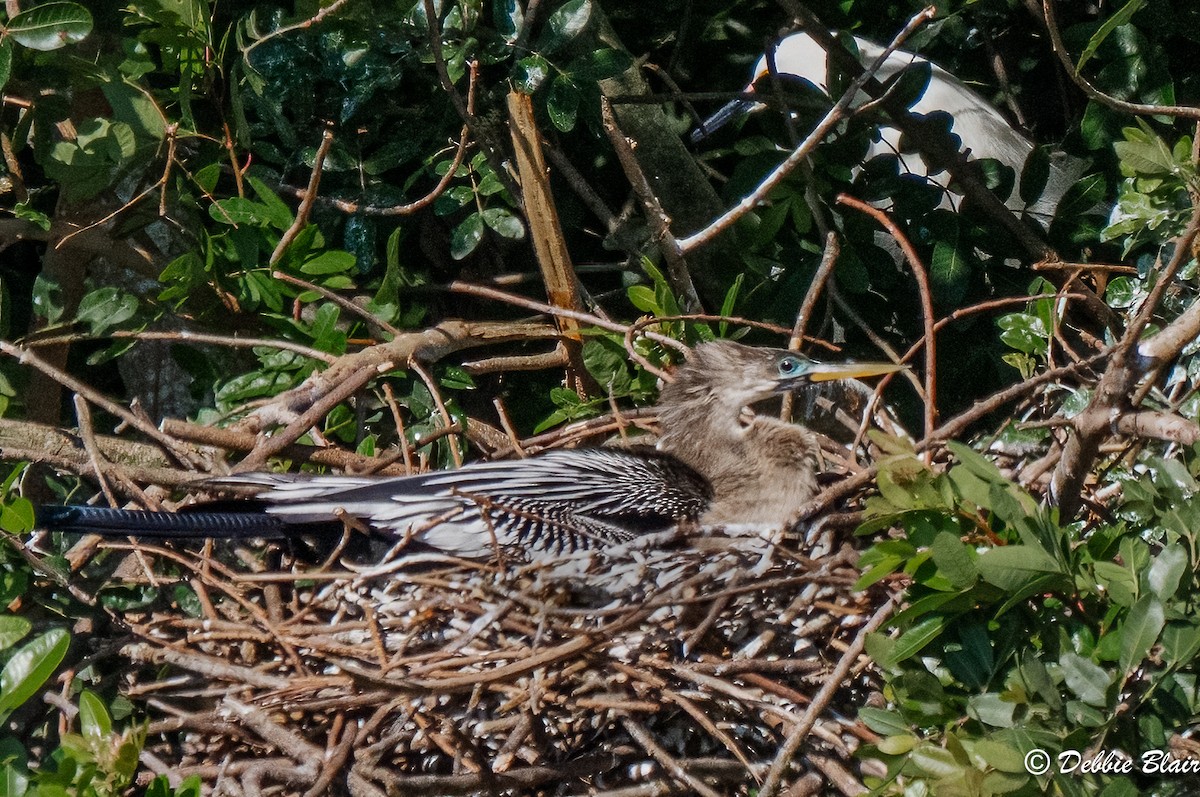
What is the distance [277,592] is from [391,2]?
5.01ft

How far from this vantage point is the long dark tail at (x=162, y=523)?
→ 8.63 ft

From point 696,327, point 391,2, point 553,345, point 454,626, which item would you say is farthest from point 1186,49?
point 454,626

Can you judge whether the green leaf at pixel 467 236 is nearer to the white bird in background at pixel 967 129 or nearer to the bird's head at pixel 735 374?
the bird's head at pixel 735 374

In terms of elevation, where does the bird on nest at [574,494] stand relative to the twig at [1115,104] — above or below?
below

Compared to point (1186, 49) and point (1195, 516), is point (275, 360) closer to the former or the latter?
point (1195, 516)

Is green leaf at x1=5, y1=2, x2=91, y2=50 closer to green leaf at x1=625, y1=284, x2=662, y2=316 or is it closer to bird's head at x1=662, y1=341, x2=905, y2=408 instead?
green leaf at x1=625, y1=284, x2=662, y2=316

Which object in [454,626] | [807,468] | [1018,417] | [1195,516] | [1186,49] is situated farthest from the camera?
[1186,49]

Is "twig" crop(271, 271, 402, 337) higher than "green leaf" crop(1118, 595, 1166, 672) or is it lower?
lower

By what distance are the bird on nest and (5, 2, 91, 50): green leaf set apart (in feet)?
3.39

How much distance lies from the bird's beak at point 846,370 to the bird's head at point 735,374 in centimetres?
5

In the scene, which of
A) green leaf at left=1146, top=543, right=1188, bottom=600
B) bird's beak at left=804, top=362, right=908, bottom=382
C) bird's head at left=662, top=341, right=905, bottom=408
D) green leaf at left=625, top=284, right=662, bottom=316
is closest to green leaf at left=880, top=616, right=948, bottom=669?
green leaf at left=1146, top=543, right=1188, bottom=600

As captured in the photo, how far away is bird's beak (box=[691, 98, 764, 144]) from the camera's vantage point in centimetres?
406

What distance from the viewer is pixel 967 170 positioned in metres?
3.48

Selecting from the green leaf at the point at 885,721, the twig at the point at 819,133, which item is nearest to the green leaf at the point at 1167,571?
the green leaf at the point at 885,721
